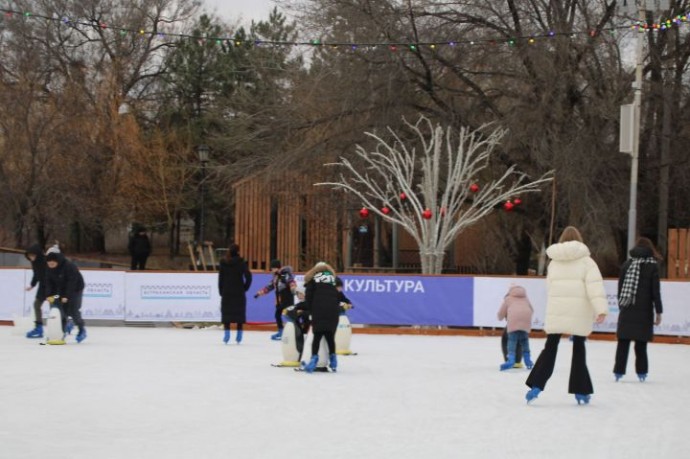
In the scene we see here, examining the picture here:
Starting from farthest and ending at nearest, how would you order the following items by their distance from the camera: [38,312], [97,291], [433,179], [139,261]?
[139,261] → [433,179] → [97,291] → [38,312]

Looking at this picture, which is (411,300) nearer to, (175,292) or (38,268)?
(175,292)

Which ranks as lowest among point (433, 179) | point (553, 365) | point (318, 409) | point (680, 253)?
point (318, 409)

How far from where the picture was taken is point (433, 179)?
1166 inches

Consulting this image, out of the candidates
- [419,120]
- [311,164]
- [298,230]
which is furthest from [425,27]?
[298,230]

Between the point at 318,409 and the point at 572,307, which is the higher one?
the point at 572,307

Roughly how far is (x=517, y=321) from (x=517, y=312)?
12 cm

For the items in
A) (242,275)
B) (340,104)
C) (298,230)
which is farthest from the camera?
(298,230)

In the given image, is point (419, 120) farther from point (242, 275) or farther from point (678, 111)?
point (242, 275)

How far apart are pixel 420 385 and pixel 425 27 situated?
710 inches

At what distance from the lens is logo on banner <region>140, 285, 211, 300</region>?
26062mm

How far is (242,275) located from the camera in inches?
816

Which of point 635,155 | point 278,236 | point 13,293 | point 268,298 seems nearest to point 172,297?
point 268,298

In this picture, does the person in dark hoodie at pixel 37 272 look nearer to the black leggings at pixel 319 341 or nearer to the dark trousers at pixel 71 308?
the dark trousers at pixel 71 308

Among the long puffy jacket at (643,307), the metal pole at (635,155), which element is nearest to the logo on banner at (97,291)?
the metal pole at (635,155)
